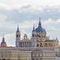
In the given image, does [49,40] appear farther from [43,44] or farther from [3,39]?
[3,39]

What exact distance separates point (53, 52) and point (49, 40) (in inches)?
794

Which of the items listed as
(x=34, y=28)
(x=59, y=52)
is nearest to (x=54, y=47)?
(x=59, y=52)

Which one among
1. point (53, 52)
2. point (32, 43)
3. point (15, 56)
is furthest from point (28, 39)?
point (15, 56)

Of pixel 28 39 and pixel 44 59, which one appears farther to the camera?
pixel 28 39

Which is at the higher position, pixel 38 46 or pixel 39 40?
pixel 39 40

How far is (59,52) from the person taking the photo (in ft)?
562

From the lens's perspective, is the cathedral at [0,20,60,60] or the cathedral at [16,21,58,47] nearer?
the cathedral at [0,20,60,60]

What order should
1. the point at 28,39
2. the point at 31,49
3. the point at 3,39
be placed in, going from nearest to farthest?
the point at 31,49 < the point at 28,39 < the point at 3,39

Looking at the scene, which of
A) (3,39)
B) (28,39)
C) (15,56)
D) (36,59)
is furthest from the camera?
(3,39)

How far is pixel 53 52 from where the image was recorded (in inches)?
6294

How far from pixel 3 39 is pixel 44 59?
45.8 m

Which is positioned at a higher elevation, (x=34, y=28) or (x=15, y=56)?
(x=34, y=28)

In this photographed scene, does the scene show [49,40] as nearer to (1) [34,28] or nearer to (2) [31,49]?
(1) [34,28]

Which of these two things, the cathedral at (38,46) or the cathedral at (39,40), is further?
the cathedral at (39,40)
